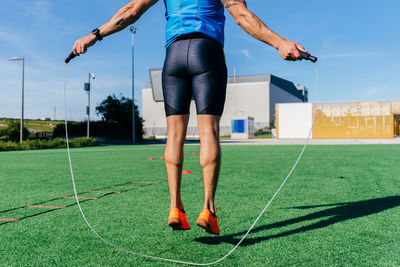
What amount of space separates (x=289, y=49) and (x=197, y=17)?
2.54ft

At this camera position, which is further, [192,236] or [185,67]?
[192,236]

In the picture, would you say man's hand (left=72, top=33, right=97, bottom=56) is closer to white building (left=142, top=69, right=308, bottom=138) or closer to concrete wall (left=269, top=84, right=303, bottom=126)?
white building (left=142, top=69, right=308, bottom=138)

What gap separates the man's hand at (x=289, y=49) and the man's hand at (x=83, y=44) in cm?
156

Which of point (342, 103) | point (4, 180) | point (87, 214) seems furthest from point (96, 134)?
point (87, 214)

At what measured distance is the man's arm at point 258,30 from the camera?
2244mm

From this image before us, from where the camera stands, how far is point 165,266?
7.10ft

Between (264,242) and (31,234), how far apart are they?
1.95m

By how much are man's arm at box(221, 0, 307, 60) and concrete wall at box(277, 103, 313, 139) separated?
38612 millimetres

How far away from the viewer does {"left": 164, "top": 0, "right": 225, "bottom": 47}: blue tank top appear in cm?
259

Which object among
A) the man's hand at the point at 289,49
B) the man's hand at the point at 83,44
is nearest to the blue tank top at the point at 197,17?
the man's hand at the point at 289,49

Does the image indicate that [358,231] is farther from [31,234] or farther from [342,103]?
[342,103]

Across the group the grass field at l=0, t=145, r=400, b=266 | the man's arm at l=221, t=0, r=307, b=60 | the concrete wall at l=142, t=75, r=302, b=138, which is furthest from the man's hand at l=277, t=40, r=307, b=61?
the concrete wall at l=142, t=75, r=302, b=138

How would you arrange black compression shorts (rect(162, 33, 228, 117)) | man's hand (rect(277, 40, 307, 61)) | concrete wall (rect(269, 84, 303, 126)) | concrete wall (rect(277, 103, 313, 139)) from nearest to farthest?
man's hand (rect(277, 40, 307, 61)) < black compression shorts (rect(162, 33, 228, 117)) < concrete wall (rect(277, 103, 313, 139)) < concrete wall (rect(269, 84, 303, 126))

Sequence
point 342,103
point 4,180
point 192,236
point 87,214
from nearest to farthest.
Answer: point 192,236 → point 87,214 → point 4,180 → point 342,103
